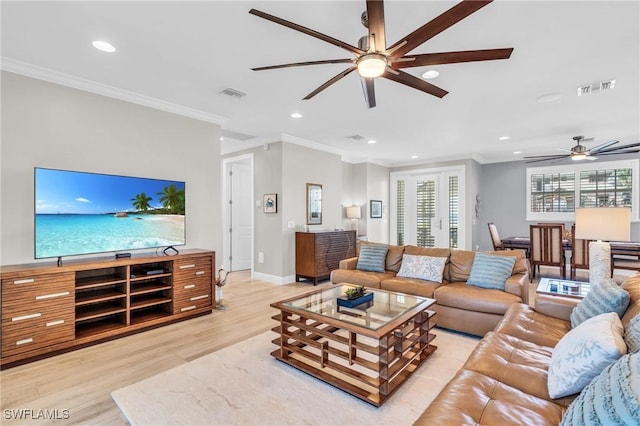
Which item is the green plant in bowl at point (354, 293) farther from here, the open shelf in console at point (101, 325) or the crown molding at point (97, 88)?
the crown molding at point (97, 88)

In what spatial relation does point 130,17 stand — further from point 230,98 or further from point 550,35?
point 550,35

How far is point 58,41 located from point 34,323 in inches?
92.4

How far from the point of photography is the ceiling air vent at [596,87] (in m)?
3.12

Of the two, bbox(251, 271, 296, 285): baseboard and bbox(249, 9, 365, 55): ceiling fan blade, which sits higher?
bbox(249, 9, 365, 55): ceiling fan blade

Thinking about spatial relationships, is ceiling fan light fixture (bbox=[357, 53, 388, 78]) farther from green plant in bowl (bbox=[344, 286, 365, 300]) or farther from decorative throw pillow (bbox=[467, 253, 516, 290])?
decorative throw pillow (bbox=[467, 253, 516, 290])

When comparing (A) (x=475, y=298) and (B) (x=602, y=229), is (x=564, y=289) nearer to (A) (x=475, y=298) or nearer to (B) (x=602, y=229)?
(B) (x=602, y=229)

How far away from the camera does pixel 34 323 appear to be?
2570 mm

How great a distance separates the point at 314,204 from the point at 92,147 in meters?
3.61

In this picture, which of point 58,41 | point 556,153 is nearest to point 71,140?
point 58,41

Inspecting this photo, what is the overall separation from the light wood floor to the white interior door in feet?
8.67

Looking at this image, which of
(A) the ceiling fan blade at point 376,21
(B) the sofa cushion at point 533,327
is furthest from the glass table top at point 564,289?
(A) the ceiling fan blade at point 376,21

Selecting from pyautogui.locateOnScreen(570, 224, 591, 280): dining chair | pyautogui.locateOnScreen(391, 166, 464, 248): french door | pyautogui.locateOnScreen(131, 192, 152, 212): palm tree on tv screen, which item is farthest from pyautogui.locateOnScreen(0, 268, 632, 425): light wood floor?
pyautogui.locateOnScreen(391, 166, 464, 248): french door

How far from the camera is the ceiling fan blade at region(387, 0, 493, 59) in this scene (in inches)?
55.7

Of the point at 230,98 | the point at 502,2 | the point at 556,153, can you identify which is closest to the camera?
the point at 502,2
